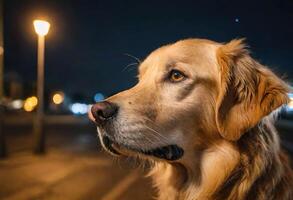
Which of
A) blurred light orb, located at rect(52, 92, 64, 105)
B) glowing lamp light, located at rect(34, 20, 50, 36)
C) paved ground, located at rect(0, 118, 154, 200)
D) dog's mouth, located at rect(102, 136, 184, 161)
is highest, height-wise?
dog's mouth, located at rect(102, 136, 184, 161)

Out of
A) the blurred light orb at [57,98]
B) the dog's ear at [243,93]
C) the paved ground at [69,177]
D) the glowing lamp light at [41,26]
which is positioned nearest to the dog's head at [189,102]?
the dog's ear at [243,93]

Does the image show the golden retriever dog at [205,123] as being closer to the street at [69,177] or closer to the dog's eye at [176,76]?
the dog's eye at [176,76]

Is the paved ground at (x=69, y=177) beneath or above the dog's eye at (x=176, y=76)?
beneath

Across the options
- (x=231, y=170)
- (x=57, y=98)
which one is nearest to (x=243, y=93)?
(x=231, y=170)

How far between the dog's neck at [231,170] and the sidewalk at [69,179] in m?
5.43

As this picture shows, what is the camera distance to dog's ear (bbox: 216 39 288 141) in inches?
140

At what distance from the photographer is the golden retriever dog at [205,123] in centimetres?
356

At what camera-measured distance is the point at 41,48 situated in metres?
15.8

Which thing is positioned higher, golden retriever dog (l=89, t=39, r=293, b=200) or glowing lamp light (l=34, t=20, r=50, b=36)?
golden retriever dog (l=89, t=39, r=293, b=200)

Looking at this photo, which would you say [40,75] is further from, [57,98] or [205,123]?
[57,98]

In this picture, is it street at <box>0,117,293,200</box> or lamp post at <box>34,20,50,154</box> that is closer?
street at <box>0,117,293,200</box>

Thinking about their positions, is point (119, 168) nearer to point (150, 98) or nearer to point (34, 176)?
point (34, 176)

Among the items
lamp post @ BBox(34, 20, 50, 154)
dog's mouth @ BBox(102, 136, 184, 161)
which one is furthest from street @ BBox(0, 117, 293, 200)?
dog's mouth @ BBox(102, 136, 184, 161)

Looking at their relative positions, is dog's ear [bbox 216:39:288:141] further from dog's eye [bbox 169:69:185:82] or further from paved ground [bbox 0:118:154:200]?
paved ground [bbox 0:118:154:200]
